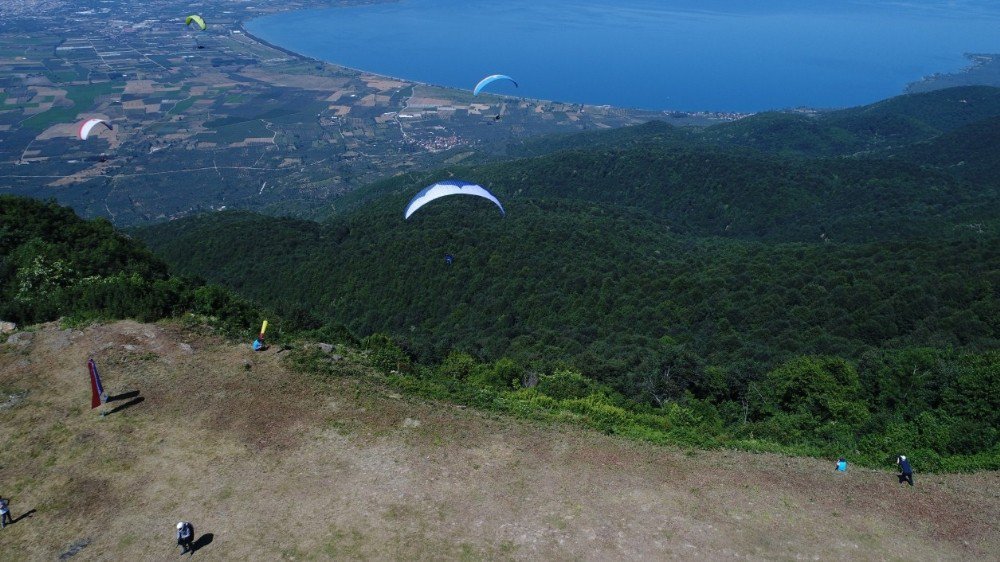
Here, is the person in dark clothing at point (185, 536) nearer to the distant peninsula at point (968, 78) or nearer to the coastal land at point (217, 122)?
the coastal land at point (217, 122)

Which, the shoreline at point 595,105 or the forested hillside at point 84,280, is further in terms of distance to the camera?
the shoreline at point 595,105

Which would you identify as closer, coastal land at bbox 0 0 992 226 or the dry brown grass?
the dry brown grass

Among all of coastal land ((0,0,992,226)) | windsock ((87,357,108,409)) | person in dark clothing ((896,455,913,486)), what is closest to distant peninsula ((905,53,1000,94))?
coastal land ((0,0,992,226))

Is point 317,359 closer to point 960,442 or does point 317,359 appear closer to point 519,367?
point 519,367

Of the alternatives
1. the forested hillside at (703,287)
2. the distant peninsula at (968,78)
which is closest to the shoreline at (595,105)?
the distant peninsula at (968,78)

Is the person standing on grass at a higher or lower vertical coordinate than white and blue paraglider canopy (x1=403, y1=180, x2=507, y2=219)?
lower

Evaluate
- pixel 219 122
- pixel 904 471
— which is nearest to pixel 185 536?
pixel 904 471

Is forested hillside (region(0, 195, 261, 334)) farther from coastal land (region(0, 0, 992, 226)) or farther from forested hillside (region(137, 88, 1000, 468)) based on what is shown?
coastal land (region(0, 0, 992, 226))
